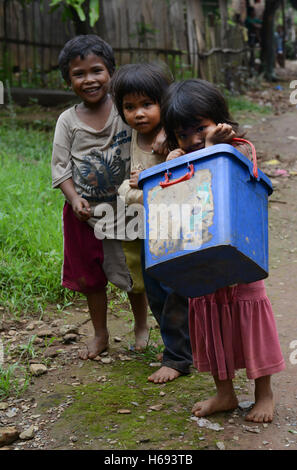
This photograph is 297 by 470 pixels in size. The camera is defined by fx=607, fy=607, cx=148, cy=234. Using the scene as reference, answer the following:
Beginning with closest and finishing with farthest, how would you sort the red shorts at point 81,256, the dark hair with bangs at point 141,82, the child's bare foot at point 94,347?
the dark hair with bangs at point 141,82, the red shorts at point 81,256, the child's bare foot at point 94,347

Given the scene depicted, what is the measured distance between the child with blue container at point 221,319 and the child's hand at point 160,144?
2.7 inches

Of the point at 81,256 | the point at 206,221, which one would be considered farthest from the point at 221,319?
the point at 81,256

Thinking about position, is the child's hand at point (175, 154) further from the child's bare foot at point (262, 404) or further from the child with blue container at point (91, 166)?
the child's bare foot at point (262, 404)

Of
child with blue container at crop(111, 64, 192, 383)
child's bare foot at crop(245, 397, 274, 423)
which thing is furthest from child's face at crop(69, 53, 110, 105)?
child's bare foot at crop(245, 397, 274, 423)

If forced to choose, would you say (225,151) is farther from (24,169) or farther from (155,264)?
(24,169)

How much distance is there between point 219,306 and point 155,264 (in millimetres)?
408

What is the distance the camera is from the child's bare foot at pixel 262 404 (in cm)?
221

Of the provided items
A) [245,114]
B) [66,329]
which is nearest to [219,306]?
[66,329]

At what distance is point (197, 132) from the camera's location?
2123 millimetres

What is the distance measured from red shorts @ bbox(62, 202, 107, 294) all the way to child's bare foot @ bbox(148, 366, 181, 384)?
0.51 m

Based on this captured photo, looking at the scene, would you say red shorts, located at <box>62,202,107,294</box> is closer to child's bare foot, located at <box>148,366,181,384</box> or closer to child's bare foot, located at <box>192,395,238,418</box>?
child's bare foot, located at <box>148,366,181,384</box>

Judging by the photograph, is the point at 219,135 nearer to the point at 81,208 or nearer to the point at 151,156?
the point at 151,156

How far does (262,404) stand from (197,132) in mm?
Answer: 1020

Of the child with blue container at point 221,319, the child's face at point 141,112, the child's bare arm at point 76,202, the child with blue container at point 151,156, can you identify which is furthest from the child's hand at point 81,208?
the child with blue container at point 221,319
